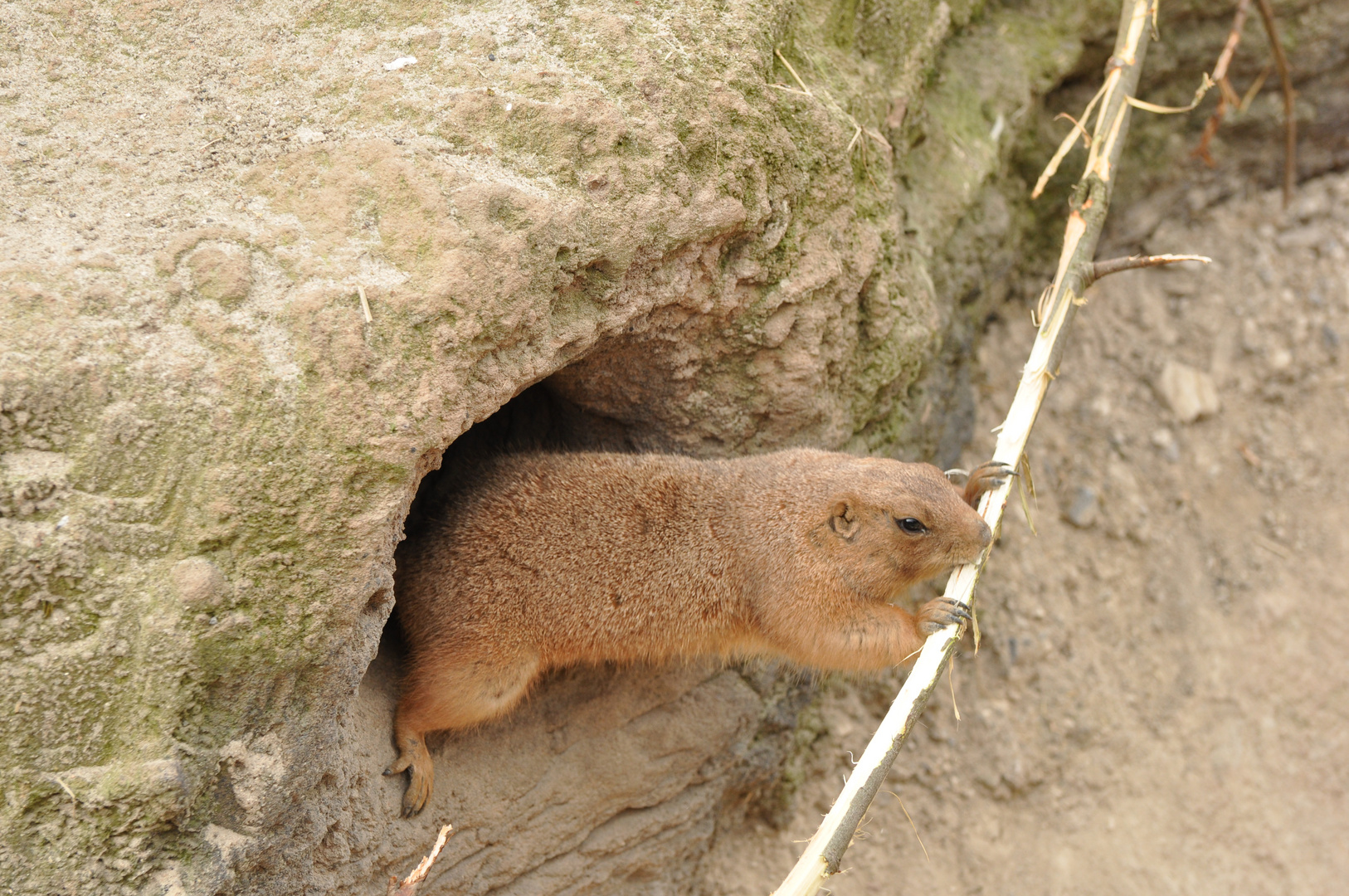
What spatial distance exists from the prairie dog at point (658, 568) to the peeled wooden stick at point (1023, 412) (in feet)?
0.35

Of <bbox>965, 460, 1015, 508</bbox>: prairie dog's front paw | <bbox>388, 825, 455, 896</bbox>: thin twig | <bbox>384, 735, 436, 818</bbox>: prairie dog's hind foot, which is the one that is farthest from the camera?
<bbox>965, 460, 1015, 508</bbox>: prairie dog's front paw

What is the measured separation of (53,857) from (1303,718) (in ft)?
19.3

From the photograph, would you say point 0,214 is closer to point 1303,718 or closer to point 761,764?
point 761,764

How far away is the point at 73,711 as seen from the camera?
7.64 feet

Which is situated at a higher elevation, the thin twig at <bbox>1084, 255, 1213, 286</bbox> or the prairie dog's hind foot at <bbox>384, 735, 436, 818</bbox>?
the thin twig at <bbox>1084, 255, 1213, 286</bbox>

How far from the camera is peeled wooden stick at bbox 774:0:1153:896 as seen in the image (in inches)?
118

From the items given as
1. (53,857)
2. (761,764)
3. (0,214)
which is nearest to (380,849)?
(53,857)

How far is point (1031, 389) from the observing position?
384 cm

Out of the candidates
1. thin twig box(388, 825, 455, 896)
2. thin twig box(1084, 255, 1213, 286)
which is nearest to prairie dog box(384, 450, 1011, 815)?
thin twig box(388, 825, 455, 896)

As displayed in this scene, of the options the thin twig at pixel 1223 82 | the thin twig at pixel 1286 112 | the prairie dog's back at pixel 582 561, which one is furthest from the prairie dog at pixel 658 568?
the thin twig at pixel 1286 112

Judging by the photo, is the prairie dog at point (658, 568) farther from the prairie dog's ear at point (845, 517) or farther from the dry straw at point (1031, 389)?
the dry straw at point (1031, 389)

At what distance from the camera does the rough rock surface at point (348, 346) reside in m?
2.36

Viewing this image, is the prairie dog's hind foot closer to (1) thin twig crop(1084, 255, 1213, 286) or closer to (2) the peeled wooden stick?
(2) the peeled wooden stick

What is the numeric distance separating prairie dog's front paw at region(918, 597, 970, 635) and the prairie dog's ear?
0.39m
